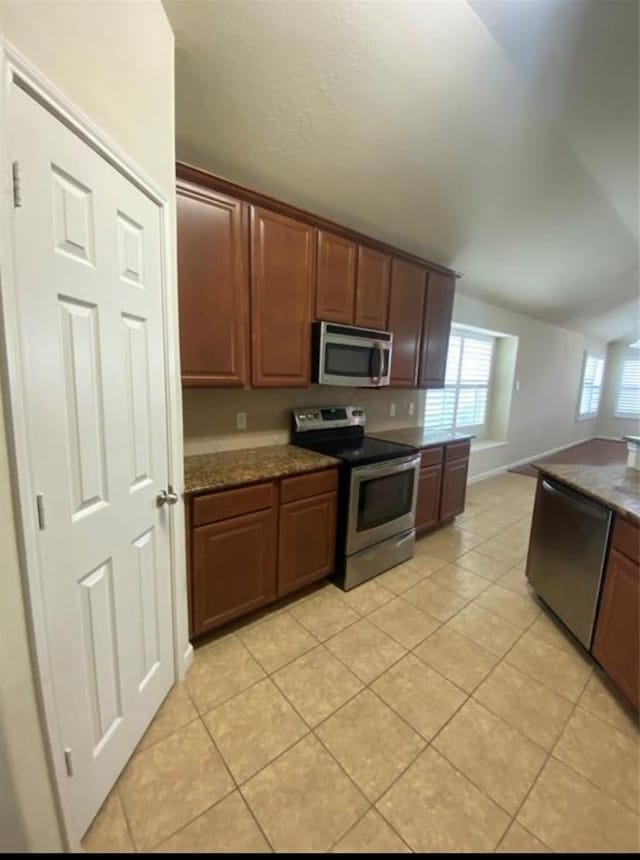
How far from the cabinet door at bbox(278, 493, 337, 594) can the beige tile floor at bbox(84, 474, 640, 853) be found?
22 centimetres

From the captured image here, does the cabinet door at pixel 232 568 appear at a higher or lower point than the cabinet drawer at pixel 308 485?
lower

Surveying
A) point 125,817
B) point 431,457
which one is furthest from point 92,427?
point 431,457

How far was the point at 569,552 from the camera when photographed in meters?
2.10

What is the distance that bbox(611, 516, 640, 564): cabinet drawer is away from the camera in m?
1.65

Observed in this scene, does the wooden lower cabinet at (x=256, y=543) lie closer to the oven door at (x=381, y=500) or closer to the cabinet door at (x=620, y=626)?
the oven door at (x=381, y=500)

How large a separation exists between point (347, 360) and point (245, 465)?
107cm

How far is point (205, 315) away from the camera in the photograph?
1945 mm

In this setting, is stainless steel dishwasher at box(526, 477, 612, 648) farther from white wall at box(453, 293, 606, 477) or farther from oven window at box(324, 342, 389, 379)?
white wall at box(453, 293, 606, 477)

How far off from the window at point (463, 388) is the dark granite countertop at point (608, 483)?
1.94 meters

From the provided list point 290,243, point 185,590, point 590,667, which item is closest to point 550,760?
point 590,667

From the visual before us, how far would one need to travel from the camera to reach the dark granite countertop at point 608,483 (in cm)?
175

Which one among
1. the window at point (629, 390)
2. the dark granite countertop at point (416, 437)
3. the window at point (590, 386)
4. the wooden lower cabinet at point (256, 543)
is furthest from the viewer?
the window at point (629, 390)

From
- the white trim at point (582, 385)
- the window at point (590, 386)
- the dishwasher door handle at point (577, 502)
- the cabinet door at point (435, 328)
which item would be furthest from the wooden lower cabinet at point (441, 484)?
the window at point (590, 386)

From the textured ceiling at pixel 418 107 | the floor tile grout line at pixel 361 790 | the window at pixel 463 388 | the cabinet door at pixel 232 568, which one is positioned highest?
the textured ceiling at pixel 418 107
